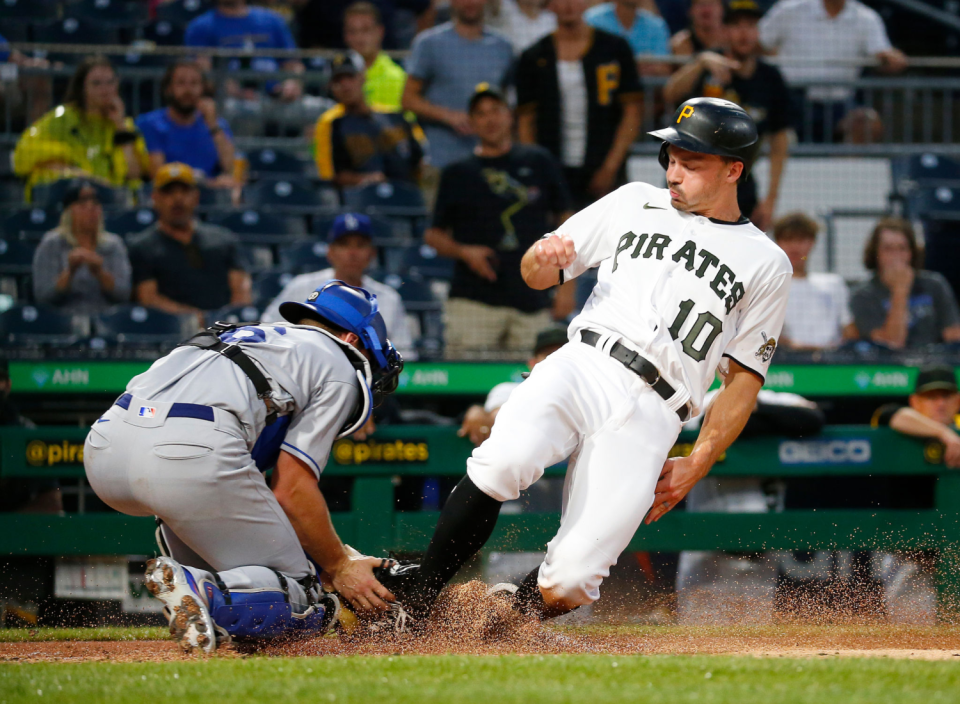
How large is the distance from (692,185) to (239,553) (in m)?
1.82

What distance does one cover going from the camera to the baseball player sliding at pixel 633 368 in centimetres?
332

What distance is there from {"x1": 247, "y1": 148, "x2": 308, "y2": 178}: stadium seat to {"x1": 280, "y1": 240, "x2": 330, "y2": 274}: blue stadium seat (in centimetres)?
103

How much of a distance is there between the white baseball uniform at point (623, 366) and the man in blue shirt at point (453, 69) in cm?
414

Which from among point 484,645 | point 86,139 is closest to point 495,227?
point 86,139

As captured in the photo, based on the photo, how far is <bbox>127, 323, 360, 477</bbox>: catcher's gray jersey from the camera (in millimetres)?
3453

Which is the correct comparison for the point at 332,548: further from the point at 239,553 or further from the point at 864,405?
the point at 864,405

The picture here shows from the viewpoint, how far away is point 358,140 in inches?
303

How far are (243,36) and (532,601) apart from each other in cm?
612

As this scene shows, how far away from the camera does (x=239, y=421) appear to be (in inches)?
136

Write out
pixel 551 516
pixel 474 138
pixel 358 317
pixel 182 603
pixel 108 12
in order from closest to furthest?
1. pixel 182 603
2. pixel 358 317
3. pixel 551 516
4. pixel 474 138
5. pixel 108 12

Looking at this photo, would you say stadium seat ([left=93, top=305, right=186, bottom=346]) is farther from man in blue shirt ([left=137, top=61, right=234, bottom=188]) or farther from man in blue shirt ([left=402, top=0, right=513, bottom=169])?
man in blue shirt ([left=402, top=0, right=513, bottom=169])

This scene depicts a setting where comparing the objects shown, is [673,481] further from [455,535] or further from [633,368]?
[455,535]

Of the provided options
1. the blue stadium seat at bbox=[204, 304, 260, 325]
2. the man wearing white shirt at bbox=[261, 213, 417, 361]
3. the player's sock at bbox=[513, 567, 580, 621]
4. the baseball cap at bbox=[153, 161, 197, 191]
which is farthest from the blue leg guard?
the baseball cap at bbox=[153, 161, 197, 191]

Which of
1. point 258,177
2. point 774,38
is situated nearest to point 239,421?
point 258,177
